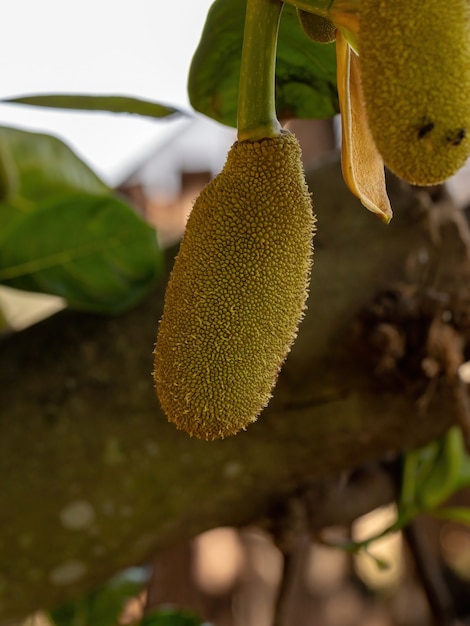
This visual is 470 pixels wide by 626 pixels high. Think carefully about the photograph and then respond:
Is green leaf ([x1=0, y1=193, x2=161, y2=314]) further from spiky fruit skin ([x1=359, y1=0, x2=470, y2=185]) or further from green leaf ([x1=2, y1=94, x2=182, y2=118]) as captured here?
spiky fruit skin ([x1=359, y1=0, x2=470, y2=185])

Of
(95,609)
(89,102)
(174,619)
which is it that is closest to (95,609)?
(95,609)

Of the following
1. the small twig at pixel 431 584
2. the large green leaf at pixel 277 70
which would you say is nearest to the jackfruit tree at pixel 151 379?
the large green leaf at pixel 277 70

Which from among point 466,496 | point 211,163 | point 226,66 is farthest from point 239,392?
point 211,163

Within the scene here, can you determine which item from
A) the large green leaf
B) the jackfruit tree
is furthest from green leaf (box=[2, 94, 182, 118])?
the jackfruit tree

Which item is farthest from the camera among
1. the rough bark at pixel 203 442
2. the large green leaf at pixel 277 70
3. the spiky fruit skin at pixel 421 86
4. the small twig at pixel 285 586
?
the small twig at pixel 285 586

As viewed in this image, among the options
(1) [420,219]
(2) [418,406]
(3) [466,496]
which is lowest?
(3) [466,496]

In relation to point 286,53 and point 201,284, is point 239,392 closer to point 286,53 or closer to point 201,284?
point 201,284

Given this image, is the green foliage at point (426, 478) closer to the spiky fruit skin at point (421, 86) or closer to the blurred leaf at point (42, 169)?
the blurred leaf at point (42, 169)
